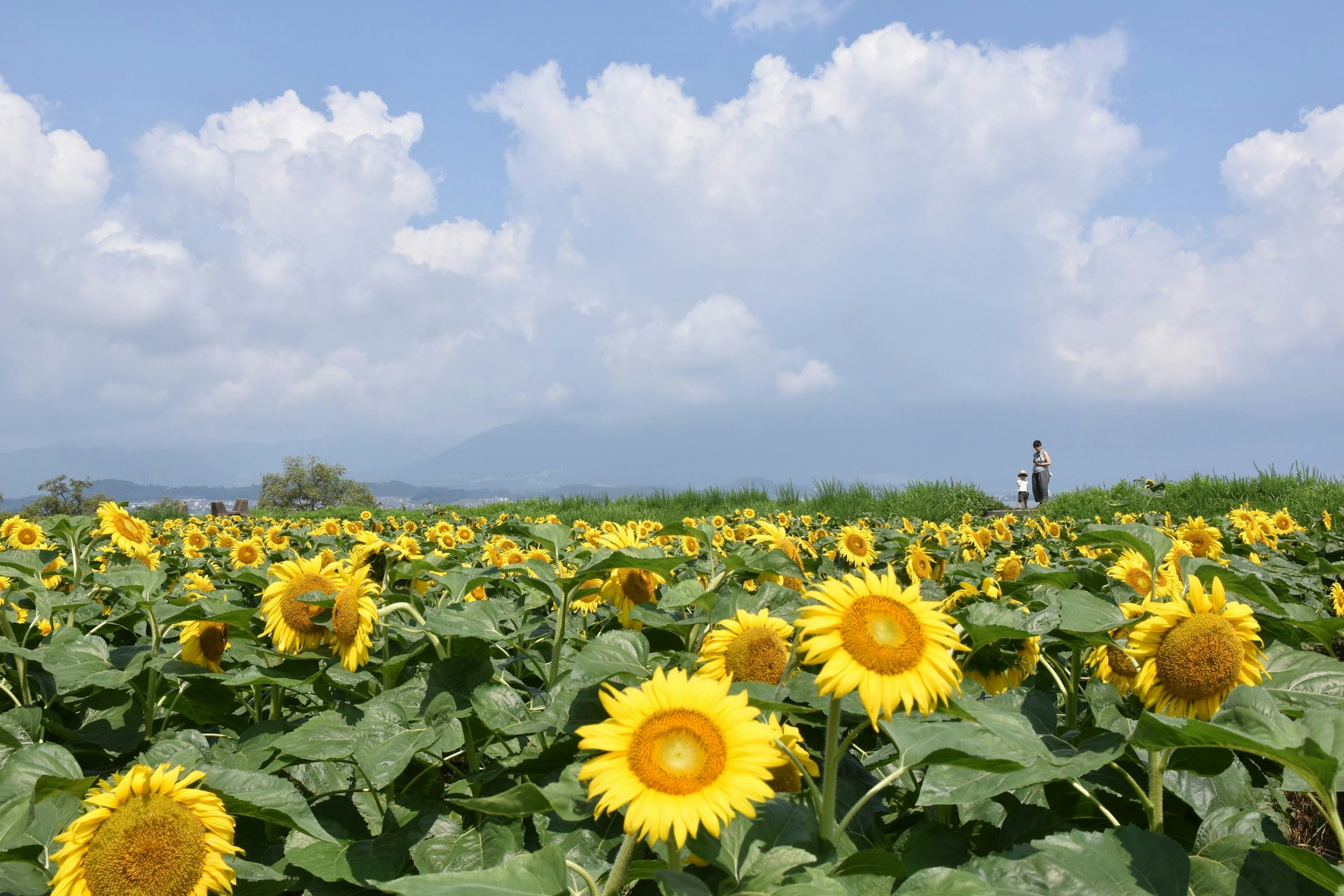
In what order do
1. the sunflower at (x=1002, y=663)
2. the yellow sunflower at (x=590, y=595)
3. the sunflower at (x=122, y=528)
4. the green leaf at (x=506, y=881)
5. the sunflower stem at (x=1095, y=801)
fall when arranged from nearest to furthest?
the green leaf at (x=506, y=881) < the sunflower stem at (x=1095, y=801) < the sunflower at (x=1002, y=663) < the yellow sunflower at (x=590, y=595) < the sunflower at (x=122, y=528)

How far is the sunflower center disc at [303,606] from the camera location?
2461 mm

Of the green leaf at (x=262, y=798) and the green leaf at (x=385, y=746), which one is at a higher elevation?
the green leaf at (x=385, y=746)

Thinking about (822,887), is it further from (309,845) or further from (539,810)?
(309,845)

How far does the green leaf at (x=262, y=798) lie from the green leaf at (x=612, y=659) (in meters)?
0.66

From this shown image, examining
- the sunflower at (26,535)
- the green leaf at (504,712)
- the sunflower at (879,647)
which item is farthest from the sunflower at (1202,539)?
the sunflower at (26,535)

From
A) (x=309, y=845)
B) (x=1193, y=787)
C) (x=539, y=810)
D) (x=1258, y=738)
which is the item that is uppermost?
(x=1258, y=738)

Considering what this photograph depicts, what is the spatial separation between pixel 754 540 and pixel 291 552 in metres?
2.96

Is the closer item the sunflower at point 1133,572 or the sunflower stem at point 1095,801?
the sunflower stem at point 1095,801

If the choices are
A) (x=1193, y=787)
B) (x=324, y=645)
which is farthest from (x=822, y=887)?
(x=324, y=645)

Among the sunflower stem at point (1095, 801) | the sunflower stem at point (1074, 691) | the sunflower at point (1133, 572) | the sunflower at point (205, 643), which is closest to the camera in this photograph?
the sunflower stem at point (1095, 801)

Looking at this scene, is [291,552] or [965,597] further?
[291,552]

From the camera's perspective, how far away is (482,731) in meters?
2.34

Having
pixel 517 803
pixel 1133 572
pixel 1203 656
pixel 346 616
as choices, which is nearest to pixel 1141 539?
pixel 1203 656

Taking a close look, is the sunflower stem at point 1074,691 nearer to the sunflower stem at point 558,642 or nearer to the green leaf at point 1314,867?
the green leaf at point 1314,867
